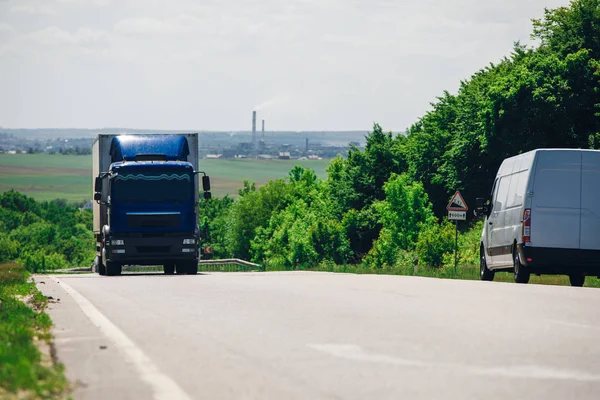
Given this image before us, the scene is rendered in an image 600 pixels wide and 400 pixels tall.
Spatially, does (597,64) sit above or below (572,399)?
above

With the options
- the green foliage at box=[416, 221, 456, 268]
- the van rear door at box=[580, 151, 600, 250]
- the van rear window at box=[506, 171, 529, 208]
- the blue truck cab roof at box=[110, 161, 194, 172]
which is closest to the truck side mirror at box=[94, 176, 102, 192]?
the blue truck cab roof at box=[110, 161, 194, 172]

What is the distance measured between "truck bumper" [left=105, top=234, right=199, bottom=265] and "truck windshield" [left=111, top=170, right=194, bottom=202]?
4.11 feet

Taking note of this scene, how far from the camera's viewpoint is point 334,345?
37.2 feet

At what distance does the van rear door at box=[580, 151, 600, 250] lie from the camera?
2377cm

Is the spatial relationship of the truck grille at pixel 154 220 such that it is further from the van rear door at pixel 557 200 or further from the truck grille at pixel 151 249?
the van rear door at pixel 557 200

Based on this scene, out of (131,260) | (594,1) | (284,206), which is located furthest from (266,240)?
(131,260)

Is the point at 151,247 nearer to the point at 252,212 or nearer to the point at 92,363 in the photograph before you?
the point at 92,363

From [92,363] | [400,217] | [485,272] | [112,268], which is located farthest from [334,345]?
[400,217]

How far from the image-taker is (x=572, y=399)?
814 centimetres

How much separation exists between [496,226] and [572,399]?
1906cm

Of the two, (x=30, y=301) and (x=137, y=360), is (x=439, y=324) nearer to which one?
(x=137, y=360)

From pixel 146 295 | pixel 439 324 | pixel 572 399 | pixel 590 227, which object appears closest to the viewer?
pixel 572 399

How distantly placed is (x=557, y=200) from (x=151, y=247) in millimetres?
13941

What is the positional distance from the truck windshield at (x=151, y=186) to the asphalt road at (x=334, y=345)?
14.1 m
